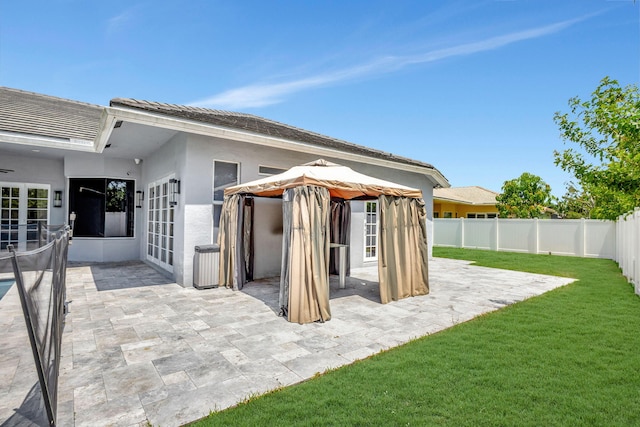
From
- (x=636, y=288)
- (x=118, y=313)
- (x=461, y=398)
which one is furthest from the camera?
(x=636, y=288)

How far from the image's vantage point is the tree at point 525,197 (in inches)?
816

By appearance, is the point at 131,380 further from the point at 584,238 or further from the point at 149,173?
the point at 584,238

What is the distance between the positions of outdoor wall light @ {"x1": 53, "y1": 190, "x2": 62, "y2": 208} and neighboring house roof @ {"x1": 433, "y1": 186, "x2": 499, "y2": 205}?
59.3 feet

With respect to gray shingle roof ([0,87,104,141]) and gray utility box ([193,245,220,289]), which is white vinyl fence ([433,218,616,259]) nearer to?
gray utility box ([193,245,220,289])

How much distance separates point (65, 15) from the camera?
24.5ft

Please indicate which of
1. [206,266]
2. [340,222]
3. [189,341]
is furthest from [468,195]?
[189,341]

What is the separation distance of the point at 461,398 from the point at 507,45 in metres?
9.14

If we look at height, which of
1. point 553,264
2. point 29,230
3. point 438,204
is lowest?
point 553,264

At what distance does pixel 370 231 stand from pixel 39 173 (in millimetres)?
10368

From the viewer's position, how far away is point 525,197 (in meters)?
20.9

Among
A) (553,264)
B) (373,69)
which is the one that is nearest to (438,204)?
(553,264)

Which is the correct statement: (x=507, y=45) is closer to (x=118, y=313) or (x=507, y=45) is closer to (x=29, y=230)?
(x=118, y=313)

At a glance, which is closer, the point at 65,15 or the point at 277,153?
the point at 65,15

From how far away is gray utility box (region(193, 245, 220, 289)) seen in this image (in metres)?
6.59
